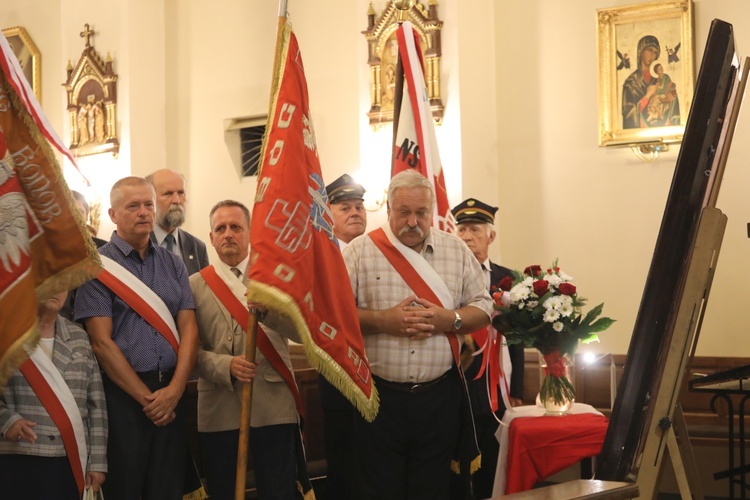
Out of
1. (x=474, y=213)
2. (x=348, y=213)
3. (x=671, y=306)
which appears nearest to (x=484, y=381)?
(x=474, y=213)

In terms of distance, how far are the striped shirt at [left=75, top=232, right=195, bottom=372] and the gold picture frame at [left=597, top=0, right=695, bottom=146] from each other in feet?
12.1

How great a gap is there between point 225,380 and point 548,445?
133 cm

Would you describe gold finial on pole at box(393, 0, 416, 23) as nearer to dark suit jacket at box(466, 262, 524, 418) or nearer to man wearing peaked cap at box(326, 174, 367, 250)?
man wearing peaked cap at box(326, 174, 367, 250)

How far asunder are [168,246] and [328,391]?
4.34 ft

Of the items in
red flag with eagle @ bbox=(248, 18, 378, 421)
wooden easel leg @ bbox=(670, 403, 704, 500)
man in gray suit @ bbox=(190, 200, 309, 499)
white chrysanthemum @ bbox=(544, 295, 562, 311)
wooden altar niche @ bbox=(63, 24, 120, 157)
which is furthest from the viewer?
wooden altar niche @ bbox=(63, 24, 120, 157)

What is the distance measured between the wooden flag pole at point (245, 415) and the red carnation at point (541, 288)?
4.05ft

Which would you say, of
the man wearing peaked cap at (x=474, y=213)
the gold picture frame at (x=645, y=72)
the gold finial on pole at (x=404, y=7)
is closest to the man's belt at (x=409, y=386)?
the man wearing peaked cap at (x=474, y=213)

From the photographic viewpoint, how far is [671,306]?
2.42 meters

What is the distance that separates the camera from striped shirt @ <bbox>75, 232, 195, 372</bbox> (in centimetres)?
338

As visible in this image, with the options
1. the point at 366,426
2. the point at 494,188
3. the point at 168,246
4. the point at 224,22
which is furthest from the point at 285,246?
the point at 224,22

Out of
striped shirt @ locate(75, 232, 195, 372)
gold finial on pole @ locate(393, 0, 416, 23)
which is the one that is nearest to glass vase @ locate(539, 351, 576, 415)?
striped shirt @ locate(75, 232, 195, 372)

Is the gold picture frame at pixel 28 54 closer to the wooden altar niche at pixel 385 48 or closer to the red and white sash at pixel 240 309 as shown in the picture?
the wooden altar niche at pixel 385 48

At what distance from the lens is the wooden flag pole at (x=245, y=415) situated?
3.20 metres

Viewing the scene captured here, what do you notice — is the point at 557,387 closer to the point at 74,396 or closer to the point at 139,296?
the point at 139,296
